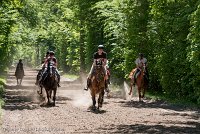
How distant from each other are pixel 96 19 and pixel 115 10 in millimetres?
7702

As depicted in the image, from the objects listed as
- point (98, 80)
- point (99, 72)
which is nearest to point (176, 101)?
point (98, 80)

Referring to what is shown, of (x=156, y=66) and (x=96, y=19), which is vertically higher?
(x=96, y=19)

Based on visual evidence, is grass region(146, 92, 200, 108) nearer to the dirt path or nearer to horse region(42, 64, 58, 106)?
the dirt path

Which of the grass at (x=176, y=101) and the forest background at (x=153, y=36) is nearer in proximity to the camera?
the grass at (x=176, y=101)

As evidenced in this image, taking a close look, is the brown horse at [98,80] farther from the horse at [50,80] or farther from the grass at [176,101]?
the grass at [176,101]

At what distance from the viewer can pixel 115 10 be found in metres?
33.7

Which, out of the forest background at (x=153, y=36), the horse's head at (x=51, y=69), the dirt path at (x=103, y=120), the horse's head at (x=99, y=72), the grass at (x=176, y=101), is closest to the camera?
the dirt path at (x=103, y=120)

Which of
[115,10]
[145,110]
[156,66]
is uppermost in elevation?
[115,10]

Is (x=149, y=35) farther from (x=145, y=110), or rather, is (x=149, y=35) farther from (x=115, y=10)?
(x=145, y=110)

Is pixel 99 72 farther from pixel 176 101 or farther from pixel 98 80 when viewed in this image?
pixel 176 101

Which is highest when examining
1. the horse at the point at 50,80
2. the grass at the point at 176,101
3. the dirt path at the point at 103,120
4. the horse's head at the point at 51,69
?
the horse's head at the point at 51,69

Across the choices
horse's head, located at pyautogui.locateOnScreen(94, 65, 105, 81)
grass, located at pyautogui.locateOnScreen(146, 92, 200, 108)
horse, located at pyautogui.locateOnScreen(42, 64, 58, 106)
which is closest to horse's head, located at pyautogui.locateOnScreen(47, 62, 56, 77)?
horse, located at pyautogui.locateOnScreen(42, 64, 58, 106)

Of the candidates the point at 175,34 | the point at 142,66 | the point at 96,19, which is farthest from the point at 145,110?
the point at 96,19

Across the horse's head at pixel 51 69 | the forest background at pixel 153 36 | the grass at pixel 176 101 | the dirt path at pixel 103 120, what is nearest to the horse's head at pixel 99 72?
the dirt path at pixel 103 120
